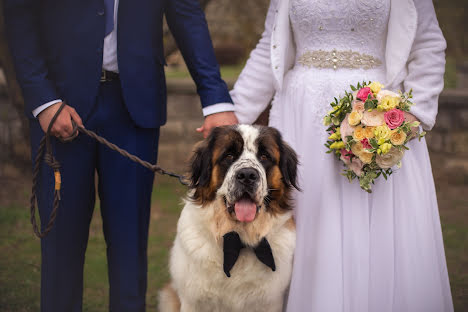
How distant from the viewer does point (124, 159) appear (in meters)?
2.69

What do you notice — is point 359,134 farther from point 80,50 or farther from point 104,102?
point 80,50

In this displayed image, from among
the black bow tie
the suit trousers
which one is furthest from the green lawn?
the black bow tie

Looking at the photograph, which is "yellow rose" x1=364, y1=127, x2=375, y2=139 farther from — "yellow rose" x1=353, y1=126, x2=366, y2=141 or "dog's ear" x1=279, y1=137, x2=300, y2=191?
"dog's ear" x1=279, y1=137, x2=300, y2=191

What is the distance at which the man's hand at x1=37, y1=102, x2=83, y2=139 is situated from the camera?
8.17 feet

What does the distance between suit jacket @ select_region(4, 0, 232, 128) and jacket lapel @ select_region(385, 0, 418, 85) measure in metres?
1.12

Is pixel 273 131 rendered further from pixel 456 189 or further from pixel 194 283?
pixel 456 189

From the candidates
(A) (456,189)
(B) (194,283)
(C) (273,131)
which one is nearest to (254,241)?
(B) (194,283)

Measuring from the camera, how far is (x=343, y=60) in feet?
8.70

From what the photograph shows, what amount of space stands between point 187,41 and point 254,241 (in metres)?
1.17

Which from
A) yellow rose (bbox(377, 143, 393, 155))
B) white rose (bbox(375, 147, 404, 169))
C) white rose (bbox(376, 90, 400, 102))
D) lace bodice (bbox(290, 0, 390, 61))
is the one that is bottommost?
white rose (bbox(375, 147, 404, 169))

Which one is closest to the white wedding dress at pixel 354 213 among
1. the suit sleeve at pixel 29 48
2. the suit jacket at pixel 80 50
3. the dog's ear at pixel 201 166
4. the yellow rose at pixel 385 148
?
the yellow rose at pixel 385 148

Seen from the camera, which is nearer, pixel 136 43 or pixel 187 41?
pixel 136 43

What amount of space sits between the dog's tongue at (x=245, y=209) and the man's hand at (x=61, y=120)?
88 cm

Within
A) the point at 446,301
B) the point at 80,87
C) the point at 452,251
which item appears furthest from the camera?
the point at 452,251
